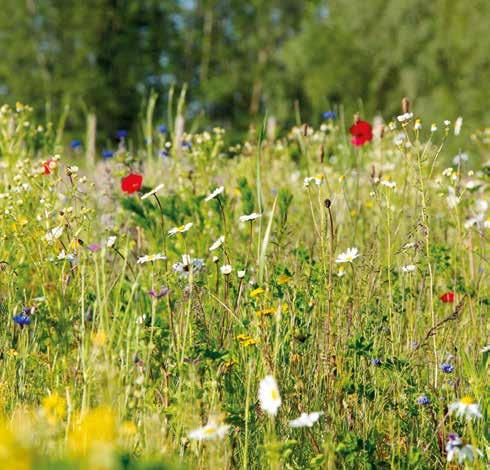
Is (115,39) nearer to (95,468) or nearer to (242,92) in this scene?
(242,92)

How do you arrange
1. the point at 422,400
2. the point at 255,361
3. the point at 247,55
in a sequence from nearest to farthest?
the point at 422,400
the point at 255,361
the point at 247,55

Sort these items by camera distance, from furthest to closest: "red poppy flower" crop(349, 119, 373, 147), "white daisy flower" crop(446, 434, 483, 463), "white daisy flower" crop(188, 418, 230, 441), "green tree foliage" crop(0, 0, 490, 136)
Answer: "green tree foliage" crop(0, 0, 490, 136), "red poppy flower" crop(349, 119, 373, 147), "white daisy flower" crop(446, 434, 483, 463), "white daisy flower" crop(188, 418, 230, 441)

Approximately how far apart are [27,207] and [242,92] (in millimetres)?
23364

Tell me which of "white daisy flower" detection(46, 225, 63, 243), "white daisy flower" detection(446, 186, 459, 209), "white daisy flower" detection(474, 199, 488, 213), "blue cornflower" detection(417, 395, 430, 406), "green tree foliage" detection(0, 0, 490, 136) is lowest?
"blue cornflower" detection(417, 395, 430, 406)

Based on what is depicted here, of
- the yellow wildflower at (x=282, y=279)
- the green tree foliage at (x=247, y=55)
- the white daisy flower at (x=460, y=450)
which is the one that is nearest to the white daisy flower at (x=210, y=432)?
the white daisy flower at (x=460, y=450)

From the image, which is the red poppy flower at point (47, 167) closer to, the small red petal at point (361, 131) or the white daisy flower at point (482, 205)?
the small red petal at point (361, 131)

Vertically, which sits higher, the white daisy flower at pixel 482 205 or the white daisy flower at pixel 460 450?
the white daisy flower at pixel 482 205

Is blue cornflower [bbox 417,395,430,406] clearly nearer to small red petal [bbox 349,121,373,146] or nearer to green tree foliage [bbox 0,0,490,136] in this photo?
small red petal [bbox 349,121,373,146]

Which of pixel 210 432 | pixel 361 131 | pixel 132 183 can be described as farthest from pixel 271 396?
pixel 361 131

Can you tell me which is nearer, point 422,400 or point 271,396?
point 271,396

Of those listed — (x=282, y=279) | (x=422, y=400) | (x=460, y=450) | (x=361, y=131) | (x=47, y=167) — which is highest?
(x=361, y=131)

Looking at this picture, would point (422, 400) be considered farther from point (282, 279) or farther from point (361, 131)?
point (361, 131)

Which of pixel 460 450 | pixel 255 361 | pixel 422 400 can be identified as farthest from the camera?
pixel 255 361

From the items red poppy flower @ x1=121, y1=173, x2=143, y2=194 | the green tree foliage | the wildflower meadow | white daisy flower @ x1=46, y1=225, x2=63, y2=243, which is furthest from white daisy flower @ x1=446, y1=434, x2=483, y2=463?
the green tree foliage
